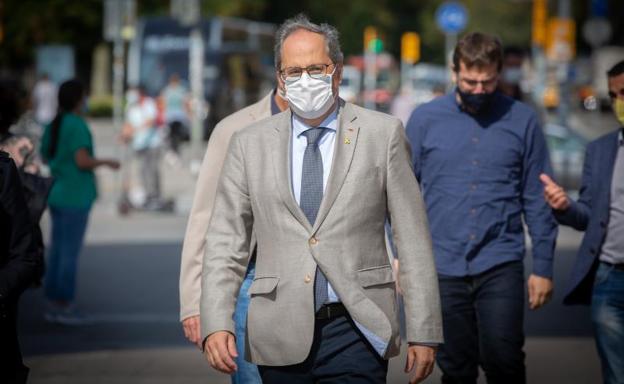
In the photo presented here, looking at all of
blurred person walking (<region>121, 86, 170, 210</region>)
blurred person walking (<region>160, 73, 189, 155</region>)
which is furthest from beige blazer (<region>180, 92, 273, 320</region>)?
blurred person walking (<region>160, 73, 189, 155</region>)

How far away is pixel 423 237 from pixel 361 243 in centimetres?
22

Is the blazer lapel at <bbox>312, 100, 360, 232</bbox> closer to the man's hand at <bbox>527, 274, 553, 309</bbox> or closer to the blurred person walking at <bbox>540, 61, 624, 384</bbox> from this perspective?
the blurred person walking at <bbox>540, 61, 624, 384</bbox>

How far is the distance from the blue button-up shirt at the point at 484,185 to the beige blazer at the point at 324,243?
1609mm

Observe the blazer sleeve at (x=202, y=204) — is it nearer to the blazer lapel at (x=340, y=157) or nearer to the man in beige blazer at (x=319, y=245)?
the man in beige blazer at (x=319, y=245)

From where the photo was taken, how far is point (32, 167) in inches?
274

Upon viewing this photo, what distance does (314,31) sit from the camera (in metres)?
4.24

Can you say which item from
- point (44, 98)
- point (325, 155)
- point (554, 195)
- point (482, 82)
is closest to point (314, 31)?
point (325, 155)

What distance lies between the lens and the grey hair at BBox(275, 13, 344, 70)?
14.0ft

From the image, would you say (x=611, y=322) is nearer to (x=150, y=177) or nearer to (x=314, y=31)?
(x=314, y=31)

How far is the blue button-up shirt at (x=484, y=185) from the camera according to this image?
19.1 ft

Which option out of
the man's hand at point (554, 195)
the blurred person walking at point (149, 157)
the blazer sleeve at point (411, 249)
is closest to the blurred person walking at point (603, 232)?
the man's hand at point (554, 195)

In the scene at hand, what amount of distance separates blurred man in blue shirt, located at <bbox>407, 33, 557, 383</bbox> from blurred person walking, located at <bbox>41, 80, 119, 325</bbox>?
4.28 m

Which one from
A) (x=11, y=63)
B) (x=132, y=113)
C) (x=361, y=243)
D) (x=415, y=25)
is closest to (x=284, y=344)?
(x=361, y=243)

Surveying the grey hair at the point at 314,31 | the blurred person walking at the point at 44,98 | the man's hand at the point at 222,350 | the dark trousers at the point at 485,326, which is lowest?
the blurred person walking at the point at 44,98
